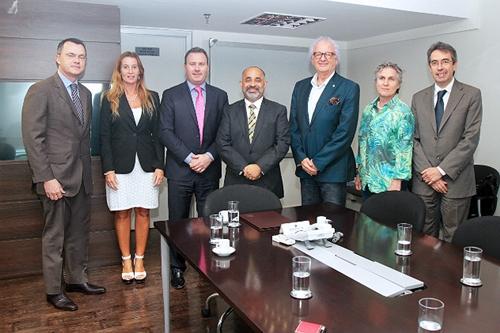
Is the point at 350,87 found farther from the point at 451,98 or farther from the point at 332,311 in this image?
the point at 332,311

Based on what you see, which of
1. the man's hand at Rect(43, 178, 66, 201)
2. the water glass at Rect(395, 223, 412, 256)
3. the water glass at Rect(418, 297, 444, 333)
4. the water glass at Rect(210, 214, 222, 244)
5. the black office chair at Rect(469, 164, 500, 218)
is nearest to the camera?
the water glass at Rect(418, 297, 444, 333)

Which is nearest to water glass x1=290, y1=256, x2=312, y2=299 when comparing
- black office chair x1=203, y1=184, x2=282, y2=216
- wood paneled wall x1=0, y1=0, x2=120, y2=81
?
black office chair x1=203, y1=184, x2=282, y2=216

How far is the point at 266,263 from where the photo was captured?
6.14 feet

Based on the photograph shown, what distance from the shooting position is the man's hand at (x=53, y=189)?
2.94 m

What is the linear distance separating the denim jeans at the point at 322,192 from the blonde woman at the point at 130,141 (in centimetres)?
109

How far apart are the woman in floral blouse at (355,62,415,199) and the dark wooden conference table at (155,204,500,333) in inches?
32.8

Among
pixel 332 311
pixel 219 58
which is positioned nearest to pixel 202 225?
pixel 332 311

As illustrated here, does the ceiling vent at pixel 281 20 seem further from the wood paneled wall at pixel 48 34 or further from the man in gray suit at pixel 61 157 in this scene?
the man in gray suit at pixel 61 157

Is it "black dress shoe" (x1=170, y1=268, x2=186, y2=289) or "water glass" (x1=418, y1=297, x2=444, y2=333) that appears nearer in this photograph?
"water glass" (x1=418, y1=297, x2=444, y2=333)

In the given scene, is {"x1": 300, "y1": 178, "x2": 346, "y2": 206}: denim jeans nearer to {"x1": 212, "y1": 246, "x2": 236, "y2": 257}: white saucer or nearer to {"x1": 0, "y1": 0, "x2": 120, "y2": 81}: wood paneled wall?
{"x1": 212, "y1": 246, "x2": 236, "y2": 257}: white saucer

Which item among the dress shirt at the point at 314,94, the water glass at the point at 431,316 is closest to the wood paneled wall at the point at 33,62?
the dress shirt at the point at 314,94

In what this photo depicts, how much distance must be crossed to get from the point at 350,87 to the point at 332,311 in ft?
7.28

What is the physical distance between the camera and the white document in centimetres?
161

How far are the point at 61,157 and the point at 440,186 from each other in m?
2.45
